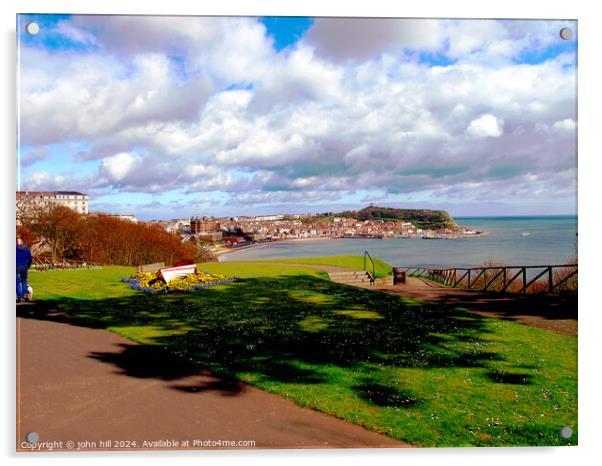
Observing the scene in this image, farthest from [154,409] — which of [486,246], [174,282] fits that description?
[486,246]

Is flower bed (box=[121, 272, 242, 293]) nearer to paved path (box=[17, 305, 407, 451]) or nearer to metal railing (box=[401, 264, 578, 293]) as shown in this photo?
paved path (box=[17, 305, 407, 451])

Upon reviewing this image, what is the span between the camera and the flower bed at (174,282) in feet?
21.1

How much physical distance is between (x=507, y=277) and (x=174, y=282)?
475 centimetres

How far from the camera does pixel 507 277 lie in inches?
220

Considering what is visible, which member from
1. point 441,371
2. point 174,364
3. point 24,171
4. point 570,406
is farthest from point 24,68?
point 570,406

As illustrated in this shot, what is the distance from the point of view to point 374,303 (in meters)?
6.05

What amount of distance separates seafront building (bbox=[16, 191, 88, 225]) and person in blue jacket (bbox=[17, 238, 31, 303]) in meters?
0.39

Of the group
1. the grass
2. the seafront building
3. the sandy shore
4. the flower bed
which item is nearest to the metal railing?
Answer: the grass

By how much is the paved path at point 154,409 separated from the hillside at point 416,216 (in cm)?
243

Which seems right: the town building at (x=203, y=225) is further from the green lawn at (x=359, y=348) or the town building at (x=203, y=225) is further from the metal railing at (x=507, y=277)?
the metal railing at (x=507, y=277)

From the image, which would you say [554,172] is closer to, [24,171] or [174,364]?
[174,364]

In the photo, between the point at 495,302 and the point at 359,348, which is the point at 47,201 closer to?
the point at 359,348

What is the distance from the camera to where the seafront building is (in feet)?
16.2

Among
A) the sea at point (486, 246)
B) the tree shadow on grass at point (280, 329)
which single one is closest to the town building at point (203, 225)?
the tree shadow on grass at point (280, 329)
